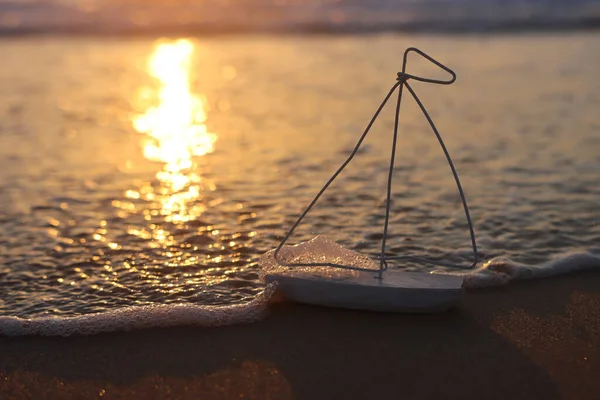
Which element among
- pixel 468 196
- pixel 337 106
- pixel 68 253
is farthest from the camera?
Answer: pixel 337 106

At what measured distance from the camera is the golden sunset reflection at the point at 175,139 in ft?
19.1

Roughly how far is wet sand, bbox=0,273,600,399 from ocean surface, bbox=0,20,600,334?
210mm

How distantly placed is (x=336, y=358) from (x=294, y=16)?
17938 mm

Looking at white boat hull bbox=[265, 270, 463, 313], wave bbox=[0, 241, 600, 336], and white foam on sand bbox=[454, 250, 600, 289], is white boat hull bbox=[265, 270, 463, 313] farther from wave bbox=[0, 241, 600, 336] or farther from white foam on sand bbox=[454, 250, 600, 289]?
white foam on sand bbox=[454, 250, 600, 289]

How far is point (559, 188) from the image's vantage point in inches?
231

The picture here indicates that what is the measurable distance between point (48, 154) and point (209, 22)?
12.9 meters

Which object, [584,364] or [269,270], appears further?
[269,270]

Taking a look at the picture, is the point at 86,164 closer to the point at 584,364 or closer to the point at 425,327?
the point at 425,327

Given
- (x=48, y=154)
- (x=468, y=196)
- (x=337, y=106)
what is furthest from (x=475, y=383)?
(x=337, y=106)

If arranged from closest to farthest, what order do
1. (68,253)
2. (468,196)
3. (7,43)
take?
(68,253) < (468,196) < (7,43)

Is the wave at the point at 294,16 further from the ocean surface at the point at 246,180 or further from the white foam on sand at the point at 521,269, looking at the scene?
the white foam on sand at the point at 521,269

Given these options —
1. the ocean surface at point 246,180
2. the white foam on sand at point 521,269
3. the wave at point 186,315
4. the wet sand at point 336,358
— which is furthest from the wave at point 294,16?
the wet sand at point 336,358

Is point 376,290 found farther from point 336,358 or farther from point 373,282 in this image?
point 336,358

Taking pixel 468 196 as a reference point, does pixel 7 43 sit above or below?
above
